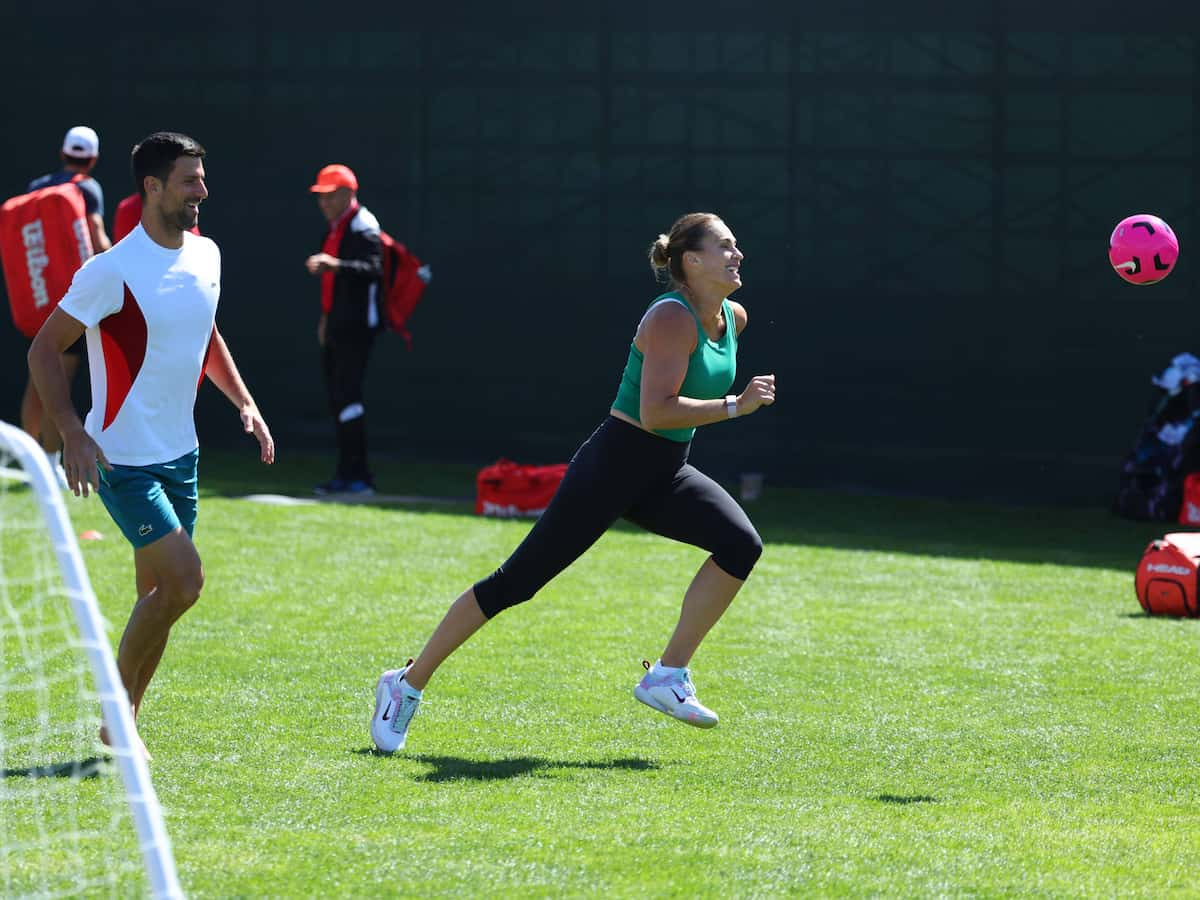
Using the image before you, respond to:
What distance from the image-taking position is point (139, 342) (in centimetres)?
584

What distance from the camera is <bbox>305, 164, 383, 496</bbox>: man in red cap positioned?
13344 mm

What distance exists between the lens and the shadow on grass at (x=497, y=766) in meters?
5.93

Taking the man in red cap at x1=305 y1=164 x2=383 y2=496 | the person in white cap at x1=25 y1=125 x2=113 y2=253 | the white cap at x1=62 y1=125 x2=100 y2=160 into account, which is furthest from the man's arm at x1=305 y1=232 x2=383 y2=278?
the white cap at x1=62 y1=125 x2=100 y2=160

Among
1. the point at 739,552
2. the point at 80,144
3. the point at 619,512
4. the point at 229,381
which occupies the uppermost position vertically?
the point at 80,144

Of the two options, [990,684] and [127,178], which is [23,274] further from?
[990,684]

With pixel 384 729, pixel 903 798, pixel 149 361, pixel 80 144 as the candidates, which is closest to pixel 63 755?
pixel 384 729

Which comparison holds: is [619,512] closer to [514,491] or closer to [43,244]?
[514,491]

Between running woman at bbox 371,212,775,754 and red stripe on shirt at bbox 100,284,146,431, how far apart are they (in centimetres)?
137

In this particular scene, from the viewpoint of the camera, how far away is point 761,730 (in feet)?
22.0

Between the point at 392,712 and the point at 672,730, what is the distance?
111 cm

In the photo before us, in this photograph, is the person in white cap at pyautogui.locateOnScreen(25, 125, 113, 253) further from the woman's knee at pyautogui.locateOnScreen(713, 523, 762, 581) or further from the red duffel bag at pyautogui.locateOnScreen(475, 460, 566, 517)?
the woman's knee at pyautogui.locateOnScreen(713, 523, 762, 581)

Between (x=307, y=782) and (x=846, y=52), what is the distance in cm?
1020

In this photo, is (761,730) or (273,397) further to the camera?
(273,397)

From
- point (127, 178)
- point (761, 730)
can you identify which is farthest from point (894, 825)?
point (127, 178)
